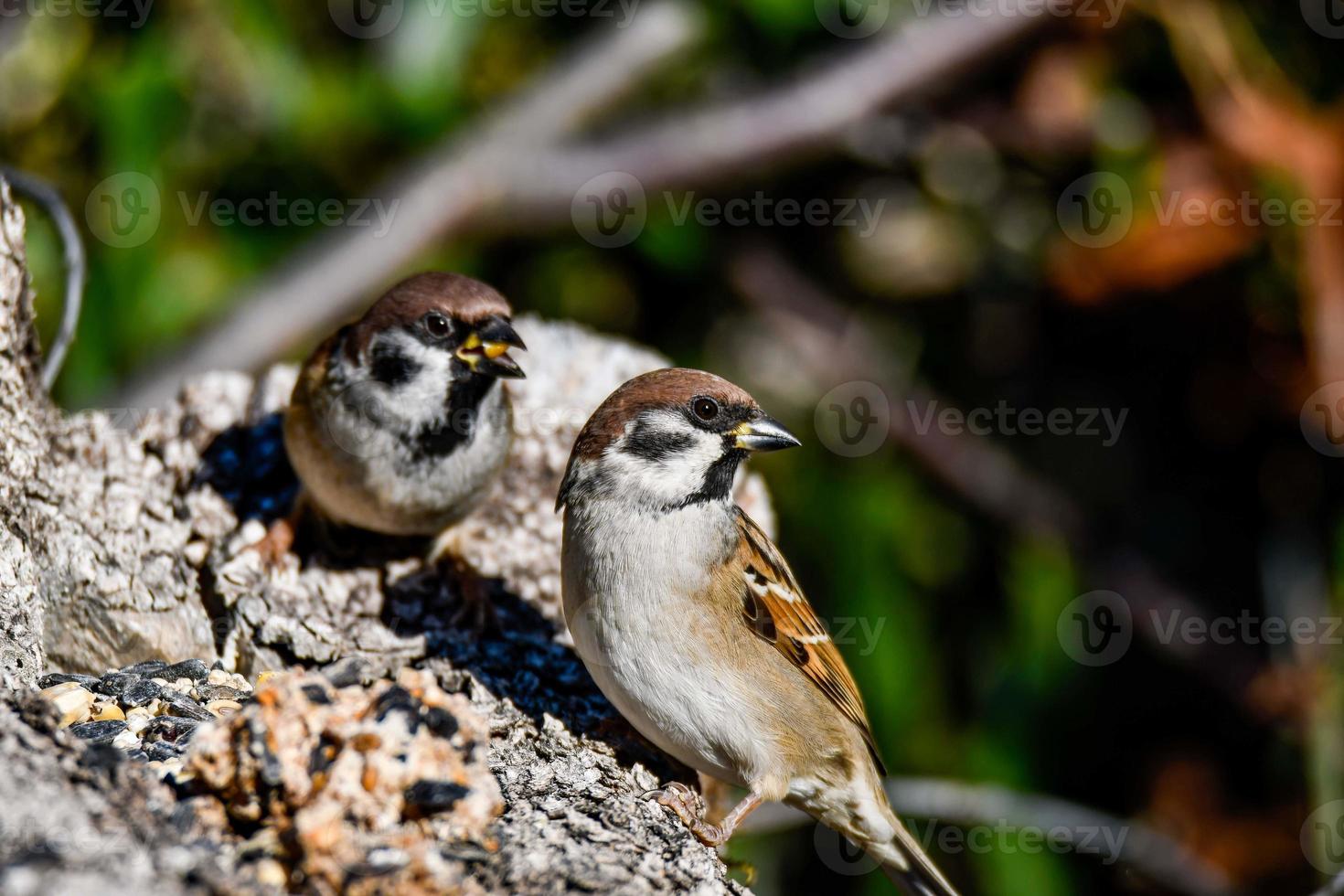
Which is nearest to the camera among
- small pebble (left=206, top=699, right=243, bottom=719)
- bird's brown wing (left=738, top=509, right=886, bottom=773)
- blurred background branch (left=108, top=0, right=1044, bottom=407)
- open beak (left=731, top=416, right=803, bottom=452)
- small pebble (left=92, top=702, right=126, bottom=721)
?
small pebble (left=92, top=702, right=126, bottom=721)

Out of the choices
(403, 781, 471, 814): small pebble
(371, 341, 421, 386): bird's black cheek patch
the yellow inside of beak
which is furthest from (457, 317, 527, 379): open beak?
(403, 781, 471, 814): small pebble

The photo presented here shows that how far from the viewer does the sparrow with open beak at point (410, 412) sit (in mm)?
3166

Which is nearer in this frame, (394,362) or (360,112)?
(394,362)

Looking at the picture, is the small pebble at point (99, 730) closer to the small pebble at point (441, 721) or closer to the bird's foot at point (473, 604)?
the small pebble at point (441, 721)

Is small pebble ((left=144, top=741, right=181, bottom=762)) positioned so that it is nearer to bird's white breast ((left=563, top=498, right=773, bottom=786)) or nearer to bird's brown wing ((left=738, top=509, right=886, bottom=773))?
bird's white breast ((left=563, top=498, right=773, bottom=786))

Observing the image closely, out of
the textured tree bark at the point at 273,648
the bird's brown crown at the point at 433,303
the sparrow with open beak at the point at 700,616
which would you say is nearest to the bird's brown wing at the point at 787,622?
the sparrow with open beak at the point at 700,616

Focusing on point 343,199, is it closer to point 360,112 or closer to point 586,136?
point 360,112

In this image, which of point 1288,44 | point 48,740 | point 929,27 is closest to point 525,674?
point 48,740

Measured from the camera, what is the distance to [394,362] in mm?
3230

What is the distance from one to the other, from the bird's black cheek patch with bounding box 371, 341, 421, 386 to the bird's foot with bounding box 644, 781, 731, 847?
45.4 inches

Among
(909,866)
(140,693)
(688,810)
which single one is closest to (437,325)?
(140,693)

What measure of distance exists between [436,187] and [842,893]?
3.19 metres

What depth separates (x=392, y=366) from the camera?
3.24 m

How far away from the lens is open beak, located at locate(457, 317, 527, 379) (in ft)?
10.2
